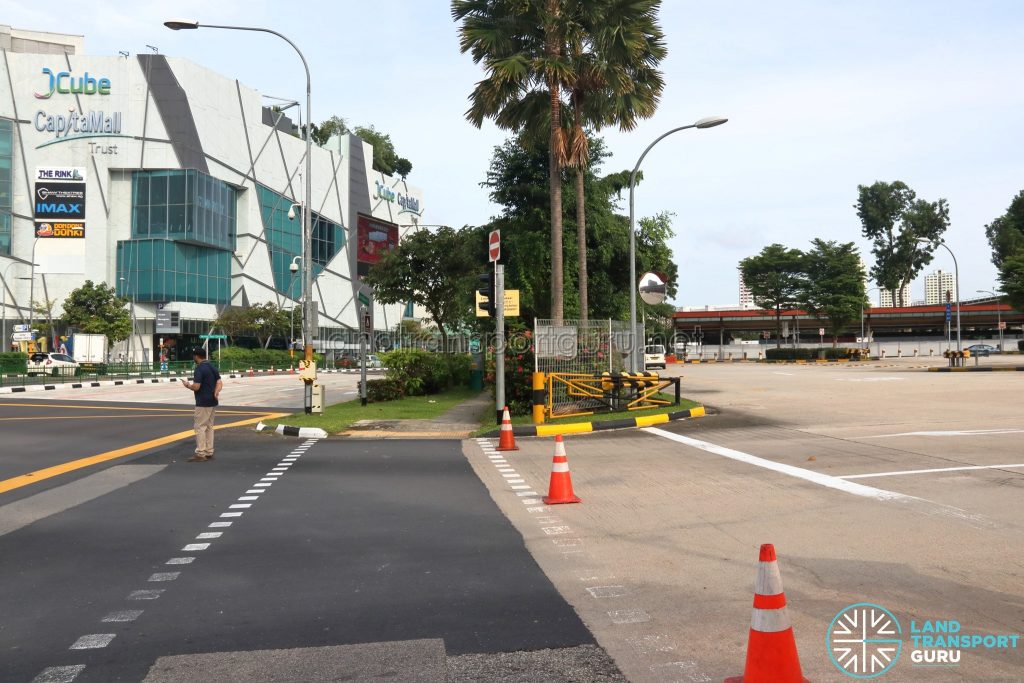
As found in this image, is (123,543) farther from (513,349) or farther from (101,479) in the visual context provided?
(513,349)

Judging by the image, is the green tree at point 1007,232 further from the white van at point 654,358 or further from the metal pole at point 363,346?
the metal pole at point 363,346

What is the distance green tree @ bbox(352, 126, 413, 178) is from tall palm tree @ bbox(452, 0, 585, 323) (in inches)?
3975

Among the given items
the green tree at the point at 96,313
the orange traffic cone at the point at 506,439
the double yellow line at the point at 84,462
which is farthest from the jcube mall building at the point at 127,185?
the orange traffic cone at the point at 506,439

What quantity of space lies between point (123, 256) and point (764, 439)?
68.2 meters

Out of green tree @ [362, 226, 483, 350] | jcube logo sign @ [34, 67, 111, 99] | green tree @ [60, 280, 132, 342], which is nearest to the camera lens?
green tree @ [362, 226, 483, 350]

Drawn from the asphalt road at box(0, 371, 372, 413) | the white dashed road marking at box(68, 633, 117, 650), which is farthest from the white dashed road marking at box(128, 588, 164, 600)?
the asphalt road at box(0, 371, 372, 413)

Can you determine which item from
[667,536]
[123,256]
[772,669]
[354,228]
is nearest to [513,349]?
[667,536]

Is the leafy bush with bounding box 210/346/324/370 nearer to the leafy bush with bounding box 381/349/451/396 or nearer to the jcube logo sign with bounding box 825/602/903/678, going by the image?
the leafy bush with bounding box 381/349/451/396

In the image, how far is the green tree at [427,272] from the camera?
3484 cm

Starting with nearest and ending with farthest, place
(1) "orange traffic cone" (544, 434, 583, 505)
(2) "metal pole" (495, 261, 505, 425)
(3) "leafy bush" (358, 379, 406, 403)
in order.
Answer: (1) "orange traffic cone" (544, 434, 583, 505) < (2) "metal pole" (495, 261, 505, 425) < (3) "leafy bush" (358, 379, 406, 403)

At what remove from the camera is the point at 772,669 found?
3398 millimetres

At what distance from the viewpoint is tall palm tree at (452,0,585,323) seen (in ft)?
65.5

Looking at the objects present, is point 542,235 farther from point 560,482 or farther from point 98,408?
point 560,482

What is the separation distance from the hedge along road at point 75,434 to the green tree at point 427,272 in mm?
13051
